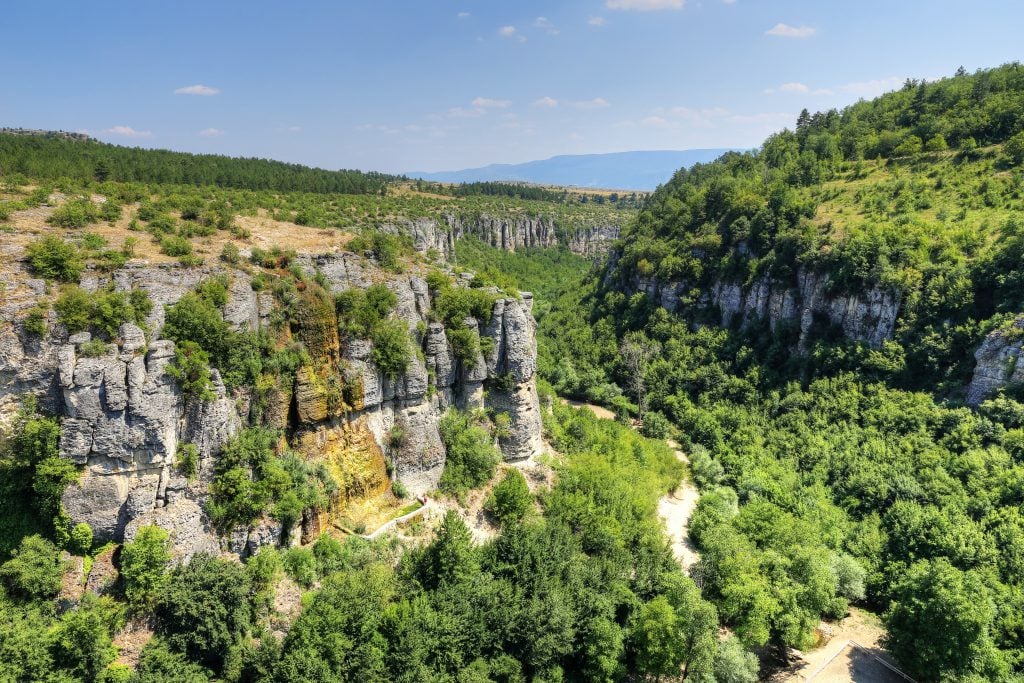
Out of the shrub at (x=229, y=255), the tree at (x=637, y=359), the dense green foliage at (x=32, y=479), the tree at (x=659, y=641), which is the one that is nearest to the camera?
the dense green foliage at (x=32, y=479)

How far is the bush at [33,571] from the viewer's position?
73.2 ft

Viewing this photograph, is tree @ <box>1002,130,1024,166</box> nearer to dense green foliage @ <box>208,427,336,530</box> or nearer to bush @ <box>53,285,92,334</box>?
dense green foliage @ <box>208,427,336,530</box>

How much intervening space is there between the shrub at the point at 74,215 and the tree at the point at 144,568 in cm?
1915

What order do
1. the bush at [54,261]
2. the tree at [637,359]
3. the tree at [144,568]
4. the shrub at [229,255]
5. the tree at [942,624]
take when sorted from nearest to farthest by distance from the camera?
the tree at [144,568]
the bush at [54,261]
the tree at [942,624]
the shrub at [229,255]
the tree at [637,359]

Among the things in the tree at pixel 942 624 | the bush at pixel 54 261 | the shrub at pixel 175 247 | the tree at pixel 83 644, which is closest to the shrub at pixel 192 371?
the bush at pixel 54 261

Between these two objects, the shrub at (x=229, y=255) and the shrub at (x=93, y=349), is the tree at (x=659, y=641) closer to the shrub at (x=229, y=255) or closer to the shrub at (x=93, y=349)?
the shrub at (x=93, y=349)

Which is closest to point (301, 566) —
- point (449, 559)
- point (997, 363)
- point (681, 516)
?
point (449, 559)

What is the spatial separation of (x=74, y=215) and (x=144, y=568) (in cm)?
2119

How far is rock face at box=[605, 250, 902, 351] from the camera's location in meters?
55.2

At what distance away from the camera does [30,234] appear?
28188 millimetres

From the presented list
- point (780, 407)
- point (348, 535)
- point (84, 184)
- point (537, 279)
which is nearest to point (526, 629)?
point (348, 535)

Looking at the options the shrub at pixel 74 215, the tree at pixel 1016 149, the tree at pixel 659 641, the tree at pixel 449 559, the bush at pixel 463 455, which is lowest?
the tree at pixel 659 641

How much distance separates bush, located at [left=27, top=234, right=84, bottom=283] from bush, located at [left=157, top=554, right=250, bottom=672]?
1539 cm

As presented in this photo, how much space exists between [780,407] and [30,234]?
213 feet
